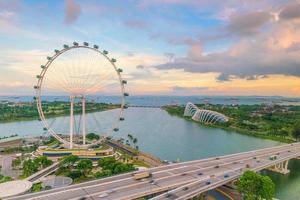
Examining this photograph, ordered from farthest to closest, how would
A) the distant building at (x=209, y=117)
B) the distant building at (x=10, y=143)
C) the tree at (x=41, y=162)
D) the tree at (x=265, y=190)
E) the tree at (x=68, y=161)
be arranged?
the distant building at (x=209, y=117) → the distant building at (x=10, y=143) → the tree at (x=68, y=161) → the tree at (x=41, y=162) → the tree at (x=265, y=190)

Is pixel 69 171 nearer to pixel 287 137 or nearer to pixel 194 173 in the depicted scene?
pixel 194 173

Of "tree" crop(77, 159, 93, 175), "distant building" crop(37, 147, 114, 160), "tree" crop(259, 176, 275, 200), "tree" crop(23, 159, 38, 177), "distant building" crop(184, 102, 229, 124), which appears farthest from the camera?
"distant building" crop(184, 102, 229, 124)

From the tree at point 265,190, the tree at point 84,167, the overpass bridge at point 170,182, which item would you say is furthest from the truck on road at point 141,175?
the tree at point 265,190

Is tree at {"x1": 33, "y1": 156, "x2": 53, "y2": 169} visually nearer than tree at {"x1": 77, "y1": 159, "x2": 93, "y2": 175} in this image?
No

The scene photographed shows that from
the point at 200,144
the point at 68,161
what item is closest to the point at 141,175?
the point at 68,161

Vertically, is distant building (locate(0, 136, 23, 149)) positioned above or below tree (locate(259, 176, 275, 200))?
below

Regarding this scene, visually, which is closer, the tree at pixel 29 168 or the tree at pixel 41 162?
the tree at pixel 29 168

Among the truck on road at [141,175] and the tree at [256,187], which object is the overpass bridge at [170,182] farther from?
the tree at [256,187]

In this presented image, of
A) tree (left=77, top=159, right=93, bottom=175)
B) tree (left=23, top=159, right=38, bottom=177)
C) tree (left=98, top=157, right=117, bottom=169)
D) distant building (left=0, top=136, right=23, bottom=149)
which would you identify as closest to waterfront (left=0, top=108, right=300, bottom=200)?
tree (left=98, top=157, right=117, bottom=169)

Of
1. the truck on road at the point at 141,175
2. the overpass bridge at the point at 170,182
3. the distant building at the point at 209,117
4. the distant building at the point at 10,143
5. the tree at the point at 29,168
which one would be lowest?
the distant building at the point at 10,143

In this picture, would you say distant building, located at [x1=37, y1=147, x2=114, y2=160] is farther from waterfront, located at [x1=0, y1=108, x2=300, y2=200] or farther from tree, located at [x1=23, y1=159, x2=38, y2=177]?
waterfront, located at [x1=0, y1=108, x2=300, y2=200]
